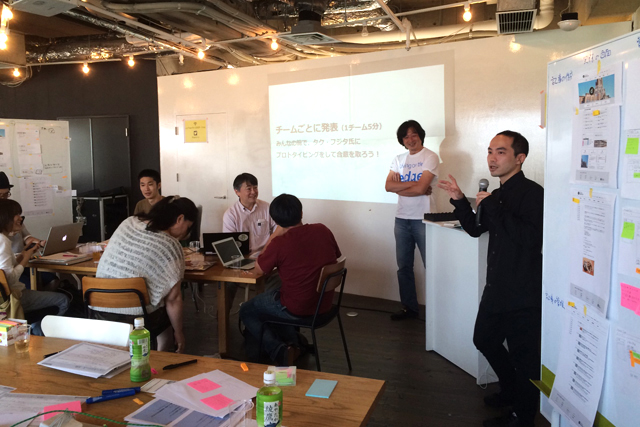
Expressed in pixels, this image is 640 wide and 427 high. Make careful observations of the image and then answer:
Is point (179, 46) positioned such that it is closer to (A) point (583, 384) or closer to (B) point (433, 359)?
(B) point (433, 359)

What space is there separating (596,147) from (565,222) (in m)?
0.37

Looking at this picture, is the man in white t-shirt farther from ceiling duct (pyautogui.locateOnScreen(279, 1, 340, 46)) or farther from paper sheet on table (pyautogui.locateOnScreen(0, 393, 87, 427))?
paper sheet on table (pyautogui.locateOnScreen(0, 393, 87, 427))

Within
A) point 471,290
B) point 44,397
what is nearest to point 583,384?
point 471,290

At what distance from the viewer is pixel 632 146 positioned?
1627 mm

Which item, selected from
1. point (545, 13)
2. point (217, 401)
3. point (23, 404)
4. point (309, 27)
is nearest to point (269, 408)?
point (217, 401)

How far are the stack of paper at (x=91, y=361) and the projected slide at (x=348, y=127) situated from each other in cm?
362

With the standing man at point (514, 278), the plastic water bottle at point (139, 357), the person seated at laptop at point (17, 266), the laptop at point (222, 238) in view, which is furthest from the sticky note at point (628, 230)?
the person seated at laptop at point (17, 266)

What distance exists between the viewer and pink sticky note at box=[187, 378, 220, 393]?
165 cm

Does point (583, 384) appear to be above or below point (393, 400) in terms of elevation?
above

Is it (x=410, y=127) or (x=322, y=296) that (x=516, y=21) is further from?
(x=322, y=296)

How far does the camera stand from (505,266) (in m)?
2.54

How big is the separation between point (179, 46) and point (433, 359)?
15.4ft

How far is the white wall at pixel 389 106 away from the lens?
174 inches

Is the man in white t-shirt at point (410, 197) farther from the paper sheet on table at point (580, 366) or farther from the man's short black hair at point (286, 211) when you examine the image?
the paper sheet on table at point (580, 366)
